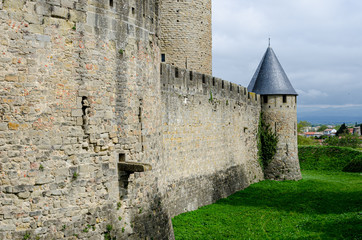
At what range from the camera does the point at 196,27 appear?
56.3ft

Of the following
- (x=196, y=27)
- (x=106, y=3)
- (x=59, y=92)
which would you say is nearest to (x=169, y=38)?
(x=196, y=27)

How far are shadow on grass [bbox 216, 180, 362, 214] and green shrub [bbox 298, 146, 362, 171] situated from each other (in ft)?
30.1

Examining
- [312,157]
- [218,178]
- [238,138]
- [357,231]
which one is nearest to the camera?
[357,231]

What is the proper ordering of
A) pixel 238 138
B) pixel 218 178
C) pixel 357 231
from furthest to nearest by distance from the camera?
1. pixel 238 138
2. pixel 218 178
3. pixel 357 231

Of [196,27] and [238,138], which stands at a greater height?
[196,27]

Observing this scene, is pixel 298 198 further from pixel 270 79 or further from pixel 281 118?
pixel 270 79

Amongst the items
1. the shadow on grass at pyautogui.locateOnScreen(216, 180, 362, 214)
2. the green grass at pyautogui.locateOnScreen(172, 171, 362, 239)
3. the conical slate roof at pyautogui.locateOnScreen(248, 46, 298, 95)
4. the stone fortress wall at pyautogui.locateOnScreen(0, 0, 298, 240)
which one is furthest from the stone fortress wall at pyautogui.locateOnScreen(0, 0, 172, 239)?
the conical slate roof at pyautogui.locateOnScreen(248, 46, 298, 95)

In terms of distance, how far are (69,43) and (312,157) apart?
26251 millimetres

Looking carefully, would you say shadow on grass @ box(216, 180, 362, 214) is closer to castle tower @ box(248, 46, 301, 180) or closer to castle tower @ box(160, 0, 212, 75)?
castle tower @ box(248, 46, 301, 180)

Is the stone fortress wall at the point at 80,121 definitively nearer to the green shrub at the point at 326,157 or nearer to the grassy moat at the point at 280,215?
the grassy moat at the point at 280,215

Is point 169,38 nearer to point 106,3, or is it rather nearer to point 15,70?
point 106,3

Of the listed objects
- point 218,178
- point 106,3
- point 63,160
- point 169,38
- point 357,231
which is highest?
point 169,38

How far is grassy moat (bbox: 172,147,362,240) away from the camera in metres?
10.6

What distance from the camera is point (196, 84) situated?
1334 centimetres
